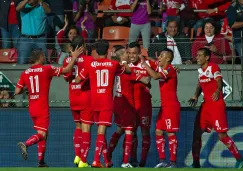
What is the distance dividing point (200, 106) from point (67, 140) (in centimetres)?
286

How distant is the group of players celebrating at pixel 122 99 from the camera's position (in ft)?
54.7

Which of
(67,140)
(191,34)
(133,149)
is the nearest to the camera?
(133,149)

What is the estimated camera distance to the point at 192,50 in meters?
19.0

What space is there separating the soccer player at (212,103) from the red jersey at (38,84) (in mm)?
2548

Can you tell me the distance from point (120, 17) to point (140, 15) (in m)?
0.94

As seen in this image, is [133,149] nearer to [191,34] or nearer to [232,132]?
[232,132]

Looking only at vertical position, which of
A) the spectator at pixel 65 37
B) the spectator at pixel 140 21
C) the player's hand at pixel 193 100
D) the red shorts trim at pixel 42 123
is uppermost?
the spectator at pixel 140 21

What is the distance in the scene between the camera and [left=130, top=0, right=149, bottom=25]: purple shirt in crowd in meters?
20.5

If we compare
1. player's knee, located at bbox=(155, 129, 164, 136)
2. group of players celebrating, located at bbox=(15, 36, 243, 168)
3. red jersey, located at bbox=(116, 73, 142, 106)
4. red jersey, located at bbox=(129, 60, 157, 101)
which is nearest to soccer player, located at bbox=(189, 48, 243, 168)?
group of players celebrating, located at bbox=(15, 36, 243, 168)

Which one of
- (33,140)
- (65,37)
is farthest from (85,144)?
(65,37)

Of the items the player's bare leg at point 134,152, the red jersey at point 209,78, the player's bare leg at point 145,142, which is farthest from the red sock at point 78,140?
the red jersey at point 209,78

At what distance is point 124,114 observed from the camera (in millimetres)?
17328

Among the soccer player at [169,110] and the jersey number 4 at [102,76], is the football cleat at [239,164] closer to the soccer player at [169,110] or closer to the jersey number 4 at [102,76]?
the soccer player at [169,110]

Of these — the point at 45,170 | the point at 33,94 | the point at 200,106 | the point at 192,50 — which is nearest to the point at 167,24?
the point at 192,50
